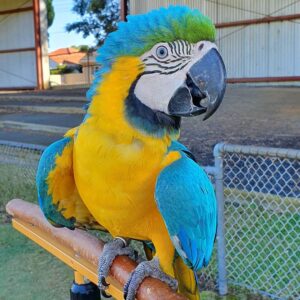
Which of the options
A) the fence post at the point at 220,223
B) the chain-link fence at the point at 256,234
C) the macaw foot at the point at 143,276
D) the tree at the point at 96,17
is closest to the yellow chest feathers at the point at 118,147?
the macaw foot at the point at 143,276

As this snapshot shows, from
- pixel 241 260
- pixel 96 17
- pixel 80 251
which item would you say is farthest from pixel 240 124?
pixel 96 17

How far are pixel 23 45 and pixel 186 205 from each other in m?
15.0

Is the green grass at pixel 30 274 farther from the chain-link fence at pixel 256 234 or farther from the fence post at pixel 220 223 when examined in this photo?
the fence post at pixel 220 223

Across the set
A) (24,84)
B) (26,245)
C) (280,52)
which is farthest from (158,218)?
(24,84)

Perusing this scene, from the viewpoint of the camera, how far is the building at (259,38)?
1077 cm

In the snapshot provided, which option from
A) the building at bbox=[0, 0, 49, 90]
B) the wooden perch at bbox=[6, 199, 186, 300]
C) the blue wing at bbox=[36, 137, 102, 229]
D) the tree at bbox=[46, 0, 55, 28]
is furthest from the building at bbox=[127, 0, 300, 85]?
the blue wing at bbox=[36, 137, 102, 229]

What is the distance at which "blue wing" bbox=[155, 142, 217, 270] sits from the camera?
1137mm

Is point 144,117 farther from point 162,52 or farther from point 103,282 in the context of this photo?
point 103,282

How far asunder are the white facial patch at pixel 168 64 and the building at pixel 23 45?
14029 mm

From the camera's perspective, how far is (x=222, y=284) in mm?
2496

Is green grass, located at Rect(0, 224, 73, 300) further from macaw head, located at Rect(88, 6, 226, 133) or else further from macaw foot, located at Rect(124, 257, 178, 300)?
macaw head, located at Rect(88, 6, 226, 133)

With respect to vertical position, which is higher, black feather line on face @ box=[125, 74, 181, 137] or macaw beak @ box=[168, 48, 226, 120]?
macaw beak @ box=[168, 48, 226, 120]

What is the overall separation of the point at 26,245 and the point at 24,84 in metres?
12.7

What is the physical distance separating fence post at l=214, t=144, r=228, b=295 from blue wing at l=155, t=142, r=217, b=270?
3.73 feet
